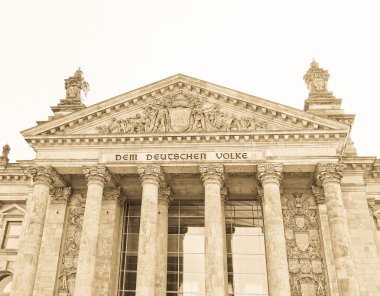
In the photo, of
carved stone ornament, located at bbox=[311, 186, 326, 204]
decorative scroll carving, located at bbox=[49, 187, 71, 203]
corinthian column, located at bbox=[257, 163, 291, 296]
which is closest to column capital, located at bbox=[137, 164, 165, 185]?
decorative scroll carving, located at bbox=[49, 187, 71, 203]

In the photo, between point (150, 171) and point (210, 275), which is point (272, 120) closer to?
point (150, 171)

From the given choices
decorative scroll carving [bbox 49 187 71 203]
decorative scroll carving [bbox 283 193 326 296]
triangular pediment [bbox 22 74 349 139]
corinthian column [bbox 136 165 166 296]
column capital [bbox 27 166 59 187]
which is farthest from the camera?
decorative scroll carving [bbox 49 187 71 203]

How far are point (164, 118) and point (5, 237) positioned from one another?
13.4 meters

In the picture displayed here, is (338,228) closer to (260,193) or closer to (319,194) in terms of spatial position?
(319,194)

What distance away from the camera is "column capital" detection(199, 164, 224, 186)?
23922 mm

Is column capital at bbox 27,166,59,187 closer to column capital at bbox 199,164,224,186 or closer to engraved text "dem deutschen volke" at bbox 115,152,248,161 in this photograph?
engraved text "dem deutschen volke" at bbox 115,152,248,161

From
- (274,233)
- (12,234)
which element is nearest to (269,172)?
(274,233)

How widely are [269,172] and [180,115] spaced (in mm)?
6000

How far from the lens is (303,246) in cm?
2492

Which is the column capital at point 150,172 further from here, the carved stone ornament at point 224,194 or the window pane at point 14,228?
the window pane at point 14,228

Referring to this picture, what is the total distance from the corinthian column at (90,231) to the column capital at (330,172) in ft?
37.9

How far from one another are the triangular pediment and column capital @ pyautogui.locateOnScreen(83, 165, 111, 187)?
199cm

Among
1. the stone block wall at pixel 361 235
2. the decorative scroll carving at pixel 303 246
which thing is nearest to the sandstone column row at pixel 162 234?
the decorative scroll carving at pixel 303 246

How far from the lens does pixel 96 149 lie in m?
25.3
